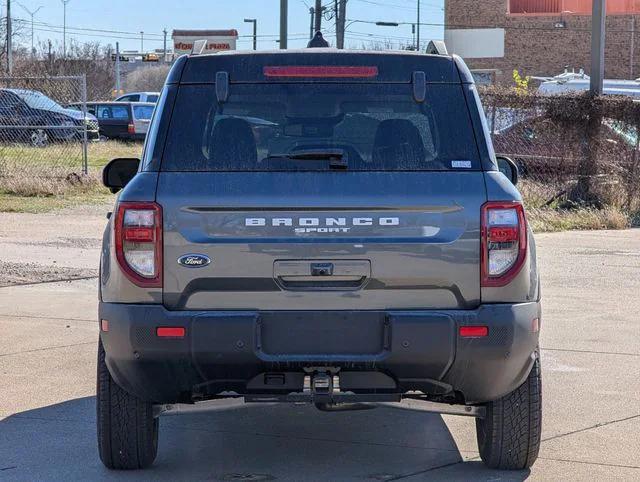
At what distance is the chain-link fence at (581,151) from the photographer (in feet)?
63.2

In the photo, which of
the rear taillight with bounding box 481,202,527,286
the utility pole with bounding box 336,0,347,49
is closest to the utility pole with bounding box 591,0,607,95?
the rear taillight with bounding box 481,202,527,286

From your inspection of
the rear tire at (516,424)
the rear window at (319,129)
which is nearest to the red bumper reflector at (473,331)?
the rear tire at (516,424)

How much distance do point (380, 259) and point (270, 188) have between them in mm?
541

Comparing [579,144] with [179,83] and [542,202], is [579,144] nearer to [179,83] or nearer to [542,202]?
[542,202]

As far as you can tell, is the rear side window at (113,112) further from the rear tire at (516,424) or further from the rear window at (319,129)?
the rear tire at (516,424)

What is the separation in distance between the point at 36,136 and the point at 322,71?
22.9 metres

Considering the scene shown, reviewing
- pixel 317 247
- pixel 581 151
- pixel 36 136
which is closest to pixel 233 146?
pixel 317 247

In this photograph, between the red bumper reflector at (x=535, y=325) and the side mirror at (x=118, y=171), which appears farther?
the side mirror at (x=118, y=171)

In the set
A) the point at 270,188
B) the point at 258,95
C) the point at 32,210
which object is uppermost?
the point at 258,95

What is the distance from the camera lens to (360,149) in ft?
18.1

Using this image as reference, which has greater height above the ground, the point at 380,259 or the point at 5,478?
the point at 380,259

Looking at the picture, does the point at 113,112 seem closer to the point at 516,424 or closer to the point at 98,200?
the point at 98,200

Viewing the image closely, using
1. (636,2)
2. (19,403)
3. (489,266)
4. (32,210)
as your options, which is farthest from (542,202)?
(636,2)

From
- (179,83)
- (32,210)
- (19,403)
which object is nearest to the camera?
(179,83)
